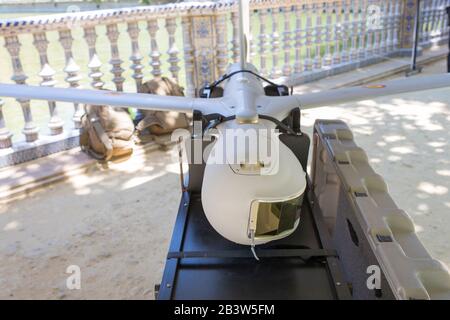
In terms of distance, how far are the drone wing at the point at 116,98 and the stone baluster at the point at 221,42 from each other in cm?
261

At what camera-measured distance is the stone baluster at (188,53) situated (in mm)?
3934

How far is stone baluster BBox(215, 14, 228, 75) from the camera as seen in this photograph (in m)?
4.04

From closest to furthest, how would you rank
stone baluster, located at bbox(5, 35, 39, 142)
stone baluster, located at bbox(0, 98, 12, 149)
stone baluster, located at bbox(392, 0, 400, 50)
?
stone baluster, located at bbox(5, 35, 39, 142), stone baluster, located at bbox(0, 98, 12, 149), stone baluster, located at bbox(392, 0, 400, 50)

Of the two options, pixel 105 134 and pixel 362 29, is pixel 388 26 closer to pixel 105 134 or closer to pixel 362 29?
pixel 362 29

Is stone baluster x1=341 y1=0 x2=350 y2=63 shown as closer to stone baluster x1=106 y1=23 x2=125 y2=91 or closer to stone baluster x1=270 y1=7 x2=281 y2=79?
stone baluster x1=270 y1=7 x2=281 y2=79

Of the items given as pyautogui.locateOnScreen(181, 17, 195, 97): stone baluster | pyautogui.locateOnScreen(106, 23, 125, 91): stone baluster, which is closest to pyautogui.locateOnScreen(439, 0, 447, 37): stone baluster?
pyautogui.locateOnScreen(181, 17, 195, 97): stone baluster

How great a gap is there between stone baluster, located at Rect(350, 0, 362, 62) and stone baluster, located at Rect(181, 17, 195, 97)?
8.21 feet

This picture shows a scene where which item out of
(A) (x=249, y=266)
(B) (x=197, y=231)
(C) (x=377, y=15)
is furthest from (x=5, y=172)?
(C) (x=377, y=15)

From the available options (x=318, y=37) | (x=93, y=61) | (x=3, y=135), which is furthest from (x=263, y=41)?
(x=3, y=135)

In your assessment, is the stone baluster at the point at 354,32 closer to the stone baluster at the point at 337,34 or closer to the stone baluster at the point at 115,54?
the stone baluster at the point at 337,34

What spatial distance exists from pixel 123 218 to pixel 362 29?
452cm
